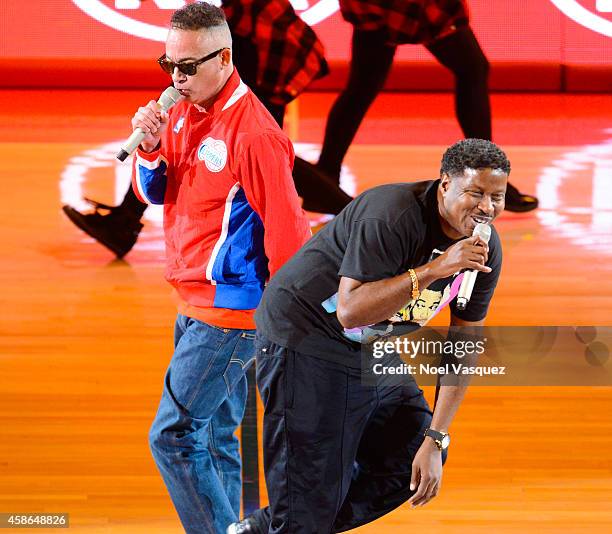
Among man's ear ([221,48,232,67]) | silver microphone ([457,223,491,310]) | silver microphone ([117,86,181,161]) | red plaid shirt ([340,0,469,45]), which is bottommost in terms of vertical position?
red plaid shirt ([340,0,469,45])

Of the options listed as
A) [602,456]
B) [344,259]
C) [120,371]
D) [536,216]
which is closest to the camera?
[344,259]

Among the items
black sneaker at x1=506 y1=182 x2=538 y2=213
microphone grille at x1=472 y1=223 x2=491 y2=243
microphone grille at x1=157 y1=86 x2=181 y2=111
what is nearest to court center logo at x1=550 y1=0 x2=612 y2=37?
black sneaker at x1=506 y1=182 x2=538 y2=213

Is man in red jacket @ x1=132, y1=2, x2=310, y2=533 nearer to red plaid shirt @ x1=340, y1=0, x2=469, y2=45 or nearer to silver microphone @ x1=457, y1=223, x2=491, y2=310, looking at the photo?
silver microphone @ x1=457, y1=223, x2=491, y2=310

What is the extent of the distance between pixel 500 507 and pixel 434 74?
17.8 ft

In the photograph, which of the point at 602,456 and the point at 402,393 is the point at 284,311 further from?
the point at 602,456

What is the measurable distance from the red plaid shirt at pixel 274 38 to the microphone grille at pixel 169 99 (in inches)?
104

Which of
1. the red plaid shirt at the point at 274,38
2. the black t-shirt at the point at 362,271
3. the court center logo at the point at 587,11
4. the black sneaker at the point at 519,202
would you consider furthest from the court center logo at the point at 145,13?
the black t-shirt at the point at 362,271

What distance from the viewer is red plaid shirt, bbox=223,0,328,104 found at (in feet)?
19.3

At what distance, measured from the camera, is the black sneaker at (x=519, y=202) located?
678 cm

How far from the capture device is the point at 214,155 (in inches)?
126

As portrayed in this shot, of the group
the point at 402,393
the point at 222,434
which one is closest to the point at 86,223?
the point at 222,434

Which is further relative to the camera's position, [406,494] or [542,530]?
[542,530]

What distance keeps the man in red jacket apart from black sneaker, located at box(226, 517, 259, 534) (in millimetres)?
26

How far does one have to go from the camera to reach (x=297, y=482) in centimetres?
299
